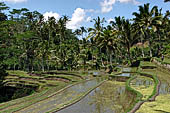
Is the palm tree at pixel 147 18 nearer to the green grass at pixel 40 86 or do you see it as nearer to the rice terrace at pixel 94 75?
the rice terrace at pixel 94 75

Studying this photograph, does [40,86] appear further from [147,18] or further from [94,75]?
[147,18]

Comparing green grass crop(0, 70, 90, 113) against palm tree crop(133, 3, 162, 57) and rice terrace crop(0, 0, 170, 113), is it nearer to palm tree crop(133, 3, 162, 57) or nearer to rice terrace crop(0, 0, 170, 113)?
rice terrace crop(0, 0, 170, 113)

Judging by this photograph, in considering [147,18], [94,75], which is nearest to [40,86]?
[94,75]

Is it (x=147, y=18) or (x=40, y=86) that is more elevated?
(x=147, y=18)

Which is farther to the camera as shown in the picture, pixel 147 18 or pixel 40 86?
pixel 147 18

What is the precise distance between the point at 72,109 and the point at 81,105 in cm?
105

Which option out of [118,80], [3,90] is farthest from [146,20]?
[3,90]

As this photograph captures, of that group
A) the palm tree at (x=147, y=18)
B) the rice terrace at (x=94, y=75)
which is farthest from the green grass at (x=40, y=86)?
the palm tree at (x=147, y=18)

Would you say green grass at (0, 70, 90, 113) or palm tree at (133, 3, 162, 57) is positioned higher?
palm tree at (133, 3, 162, 57)

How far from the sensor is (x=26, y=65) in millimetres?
60469

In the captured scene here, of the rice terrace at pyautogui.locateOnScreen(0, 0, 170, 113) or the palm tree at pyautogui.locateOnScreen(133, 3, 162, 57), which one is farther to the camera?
the palm tree at pyautogui.locateOnScreen(133, 3, 162, 57)

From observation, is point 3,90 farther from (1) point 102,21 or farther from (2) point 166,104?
(2) point 166,104

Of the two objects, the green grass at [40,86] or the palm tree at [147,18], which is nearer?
the green grass at [40,86]

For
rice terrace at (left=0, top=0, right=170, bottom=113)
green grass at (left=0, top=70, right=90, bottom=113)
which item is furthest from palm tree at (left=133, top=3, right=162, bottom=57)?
green grass at (left=0, top=70, right=90, bottom=113)
